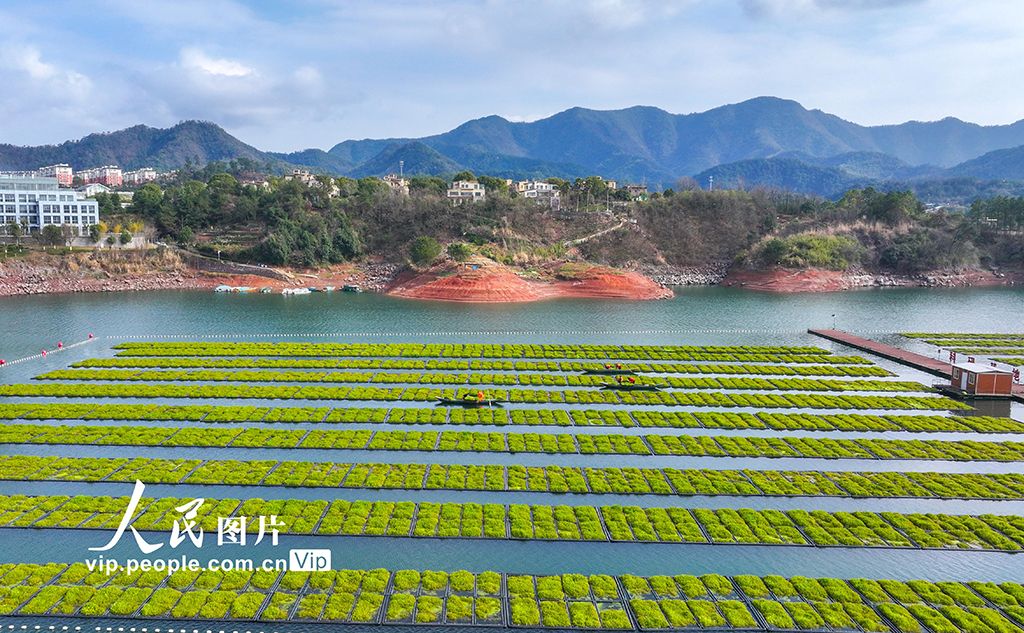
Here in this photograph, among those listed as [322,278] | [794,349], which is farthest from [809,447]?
[322,278]

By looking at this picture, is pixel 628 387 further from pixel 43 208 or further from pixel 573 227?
pixel 43 208

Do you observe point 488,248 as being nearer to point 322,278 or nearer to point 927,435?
→ point 322,278

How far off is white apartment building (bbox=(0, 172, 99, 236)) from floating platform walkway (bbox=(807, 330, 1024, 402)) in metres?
102

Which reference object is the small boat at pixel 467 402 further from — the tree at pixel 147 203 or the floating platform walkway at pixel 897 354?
the tree at pixel 147 203

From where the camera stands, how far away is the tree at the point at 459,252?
308 feet

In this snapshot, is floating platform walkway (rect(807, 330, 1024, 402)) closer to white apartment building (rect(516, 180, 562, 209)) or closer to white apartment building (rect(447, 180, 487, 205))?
white apartment building (rect(516, 180, 562, 209))

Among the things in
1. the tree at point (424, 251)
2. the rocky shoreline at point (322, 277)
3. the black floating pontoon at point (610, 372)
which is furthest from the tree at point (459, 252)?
the black floating pontoon at point (610, 372)

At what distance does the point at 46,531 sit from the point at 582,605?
678 inches

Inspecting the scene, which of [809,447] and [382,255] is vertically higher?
[382,255]

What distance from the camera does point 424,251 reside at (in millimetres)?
95312

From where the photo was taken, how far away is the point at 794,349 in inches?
2112

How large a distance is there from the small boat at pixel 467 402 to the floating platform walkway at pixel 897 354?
3036 cm

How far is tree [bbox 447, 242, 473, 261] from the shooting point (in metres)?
93.7

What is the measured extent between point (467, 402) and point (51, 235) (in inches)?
3434
